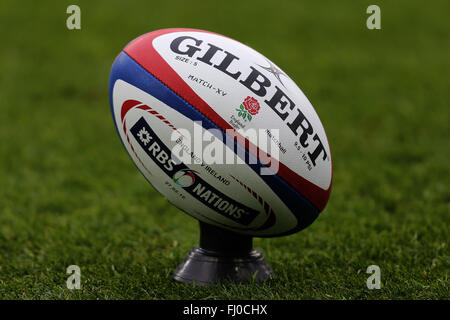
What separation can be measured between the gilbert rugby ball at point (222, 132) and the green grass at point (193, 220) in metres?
0.44

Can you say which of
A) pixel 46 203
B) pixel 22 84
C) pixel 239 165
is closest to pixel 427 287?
pixel 239 165

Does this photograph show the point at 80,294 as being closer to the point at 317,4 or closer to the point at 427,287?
the point at 427,287

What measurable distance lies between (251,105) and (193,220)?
6.14 ft

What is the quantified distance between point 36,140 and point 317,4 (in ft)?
20.0

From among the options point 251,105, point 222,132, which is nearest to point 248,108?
point 251,105

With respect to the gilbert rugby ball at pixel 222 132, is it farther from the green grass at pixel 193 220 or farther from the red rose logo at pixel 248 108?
the green grass at pixel 193 220

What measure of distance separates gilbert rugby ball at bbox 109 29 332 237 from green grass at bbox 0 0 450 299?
0.44 metres

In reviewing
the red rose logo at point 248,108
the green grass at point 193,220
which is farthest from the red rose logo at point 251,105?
the green grass at point 193,220

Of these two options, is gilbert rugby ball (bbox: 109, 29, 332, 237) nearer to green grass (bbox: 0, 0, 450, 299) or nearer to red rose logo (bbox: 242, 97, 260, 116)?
red rose logo (bbox: 242, 97, 260, 116)

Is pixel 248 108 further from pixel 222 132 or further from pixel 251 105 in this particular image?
pixel 222 132

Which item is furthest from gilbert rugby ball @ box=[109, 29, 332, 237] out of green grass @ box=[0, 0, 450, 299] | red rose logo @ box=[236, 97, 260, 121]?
green grass @ box=[0, 0, 450, 299]

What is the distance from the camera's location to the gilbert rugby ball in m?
2.89

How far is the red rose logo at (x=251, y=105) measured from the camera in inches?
114

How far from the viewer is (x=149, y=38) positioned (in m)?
3.14
